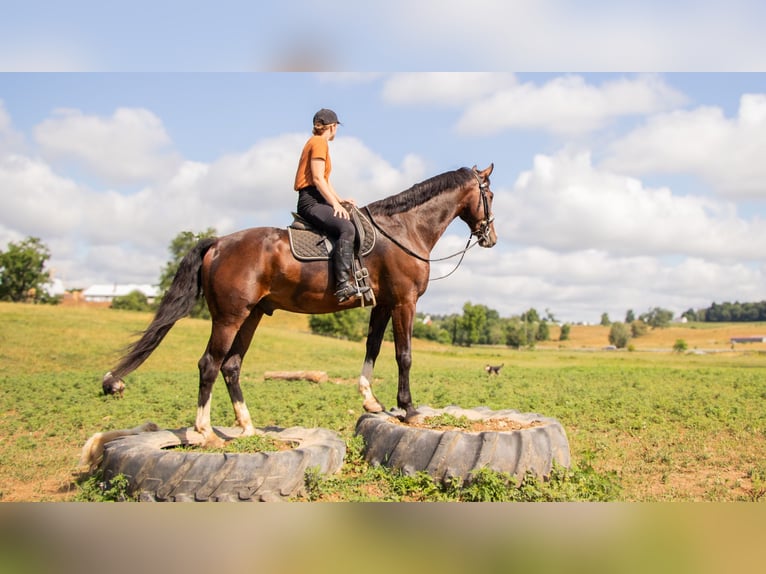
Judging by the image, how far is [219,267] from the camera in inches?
270

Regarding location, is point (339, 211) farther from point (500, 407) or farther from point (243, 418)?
point (500, 407)

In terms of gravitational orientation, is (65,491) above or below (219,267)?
below

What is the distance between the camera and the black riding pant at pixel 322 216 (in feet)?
22.7

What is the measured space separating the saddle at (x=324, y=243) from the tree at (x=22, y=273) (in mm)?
70847

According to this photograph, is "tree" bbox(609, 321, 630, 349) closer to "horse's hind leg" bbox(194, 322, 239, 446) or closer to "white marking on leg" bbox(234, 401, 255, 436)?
"white marking on leg" bbox(234, 401, 255, 436)

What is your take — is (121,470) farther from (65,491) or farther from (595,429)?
(595,429)

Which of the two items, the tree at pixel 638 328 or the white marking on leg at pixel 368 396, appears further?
the tree at pixel 638 328

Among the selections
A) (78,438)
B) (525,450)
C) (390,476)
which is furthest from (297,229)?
(78,438)

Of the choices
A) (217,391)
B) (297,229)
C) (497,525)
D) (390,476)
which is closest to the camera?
(497,525)

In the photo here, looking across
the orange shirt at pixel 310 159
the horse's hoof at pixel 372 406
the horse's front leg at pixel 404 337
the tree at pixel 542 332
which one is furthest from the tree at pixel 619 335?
the orange shirt at pixel 310 159

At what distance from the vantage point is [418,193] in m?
7.64

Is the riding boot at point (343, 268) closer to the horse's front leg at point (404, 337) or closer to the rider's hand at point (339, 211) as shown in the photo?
the rider's hand at point (339, 211)

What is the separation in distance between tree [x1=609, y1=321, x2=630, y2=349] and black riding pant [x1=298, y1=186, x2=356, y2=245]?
251ft

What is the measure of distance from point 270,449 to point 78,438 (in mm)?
5315
